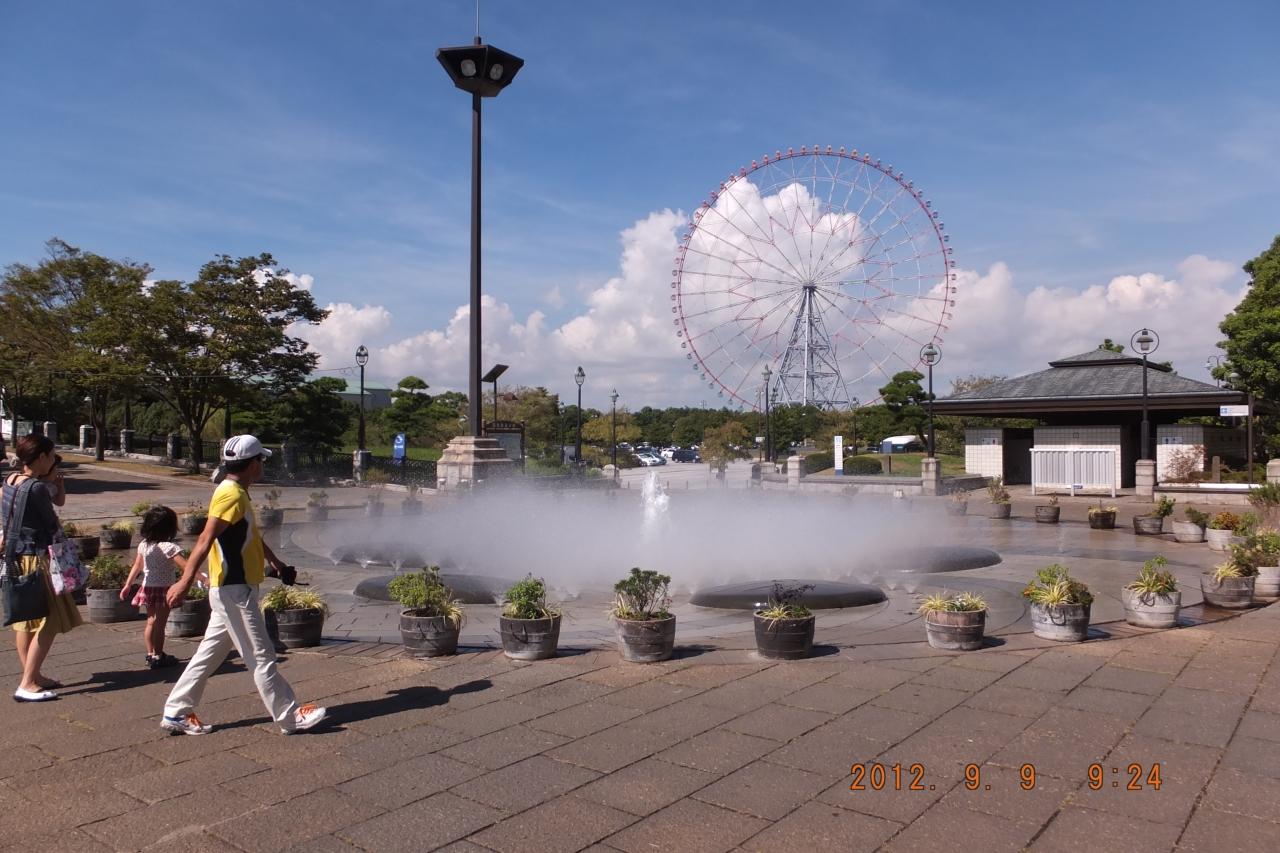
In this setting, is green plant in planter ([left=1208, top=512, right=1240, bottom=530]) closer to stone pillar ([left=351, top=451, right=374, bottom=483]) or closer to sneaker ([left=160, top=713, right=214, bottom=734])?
sneaker ([left=160, top=713, right=214, bottom=734])

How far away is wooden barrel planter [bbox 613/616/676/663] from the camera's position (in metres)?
8.01

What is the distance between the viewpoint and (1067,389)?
4238cm

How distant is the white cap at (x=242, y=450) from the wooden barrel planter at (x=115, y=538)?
14.2 metres

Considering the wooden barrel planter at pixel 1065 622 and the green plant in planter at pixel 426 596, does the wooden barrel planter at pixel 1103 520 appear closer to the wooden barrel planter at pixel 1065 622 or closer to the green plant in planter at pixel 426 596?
the wooden barrel planter at pixel 1065 622

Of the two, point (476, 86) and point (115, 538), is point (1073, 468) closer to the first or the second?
point (476, 86)

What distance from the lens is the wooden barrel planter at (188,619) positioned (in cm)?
911

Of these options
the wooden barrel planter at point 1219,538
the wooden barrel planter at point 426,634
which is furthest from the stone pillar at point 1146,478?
the wooden barrel planter at point 426,634

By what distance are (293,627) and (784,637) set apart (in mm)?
4845

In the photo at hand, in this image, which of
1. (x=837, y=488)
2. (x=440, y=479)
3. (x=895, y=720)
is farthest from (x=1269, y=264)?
(x=895, y=720)

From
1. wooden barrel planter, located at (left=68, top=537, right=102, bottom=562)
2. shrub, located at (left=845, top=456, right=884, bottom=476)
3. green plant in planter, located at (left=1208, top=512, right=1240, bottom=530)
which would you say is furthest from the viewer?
shrub, located at (left=845, top=456, right=884, bottom=476)

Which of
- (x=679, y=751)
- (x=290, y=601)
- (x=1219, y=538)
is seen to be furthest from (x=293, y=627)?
(x=1219, y=538)

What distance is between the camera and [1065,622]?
8859mm

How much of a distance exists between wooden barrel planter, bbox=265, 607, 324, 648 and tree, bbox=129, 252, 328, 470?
35.5 meters

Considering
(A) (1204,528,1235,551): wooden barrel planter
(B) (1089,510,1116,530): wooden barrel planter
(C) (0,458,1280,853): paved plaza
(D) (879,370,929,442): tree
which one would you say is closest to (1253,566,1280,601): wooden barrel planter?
(C) (0,458,1280,853): paved plaza
